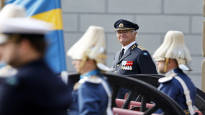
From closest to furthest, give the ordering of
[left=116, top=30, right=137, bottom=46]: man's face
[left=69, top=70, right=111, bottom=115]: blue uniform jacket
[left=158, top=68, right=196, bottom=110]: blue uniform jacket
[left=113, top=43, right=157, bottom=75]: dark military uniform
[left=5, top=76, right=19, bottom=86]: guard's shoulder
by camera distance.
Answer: [left=5, top=76, right=19, bottom=86]: guard's shoulder < [left=69, top=70, right=111, bottom=115]: blue uniform jacket < [left=158, top=68, right=196, bottom=110]: blue uniform jacket < [left=113, top=43, right=157, bottom=75]: dark military uniform < [left=116, top=30, right=137, bottom=46]: man's face

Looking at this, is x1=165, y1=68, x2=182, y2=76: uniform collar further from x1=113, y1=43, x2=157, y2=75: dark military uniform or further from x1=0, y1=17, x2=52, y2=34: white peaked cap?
x1=0, y1=17, x2=52, y2=34: white peaked cap

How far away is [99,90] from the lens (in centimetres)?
319

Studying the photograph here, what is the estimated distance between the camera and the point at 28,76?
2.15 m

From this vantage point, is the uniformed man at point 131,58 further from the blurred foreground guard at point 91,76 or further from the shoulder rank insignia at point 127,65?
the blurred foreground guard at point 91,76

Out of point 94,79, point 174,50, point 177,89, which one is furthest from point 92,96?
point 174,50

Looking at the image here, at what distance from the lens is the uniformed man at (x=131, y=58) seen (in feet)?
18.3

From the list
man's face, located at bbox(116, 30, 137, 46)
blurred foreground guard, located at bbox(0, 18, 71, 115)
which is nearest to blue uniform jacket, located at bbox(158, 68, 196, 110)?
man's face, located at bbox(116, 30, 137, 46)

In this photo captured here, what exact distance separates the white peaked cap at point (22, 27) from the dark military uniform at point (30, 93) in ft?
0.35

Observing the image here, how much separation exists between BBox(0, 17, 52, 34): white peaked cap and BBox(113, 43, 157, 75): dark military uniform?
3366 millimetres

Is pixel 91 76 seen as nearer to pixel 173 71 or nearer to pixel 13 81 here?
pixel 173 71

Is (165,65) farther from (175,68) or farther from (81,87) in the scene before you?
(81,87)

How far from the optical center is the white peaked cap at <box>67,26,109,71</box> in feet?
10.6

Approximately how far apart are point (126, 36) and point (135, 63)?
299 millimetres

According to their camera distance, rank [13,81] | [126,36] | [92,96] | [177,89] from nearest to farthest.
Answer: [13,81] < [92,96] < [177,89] < [126,36]
